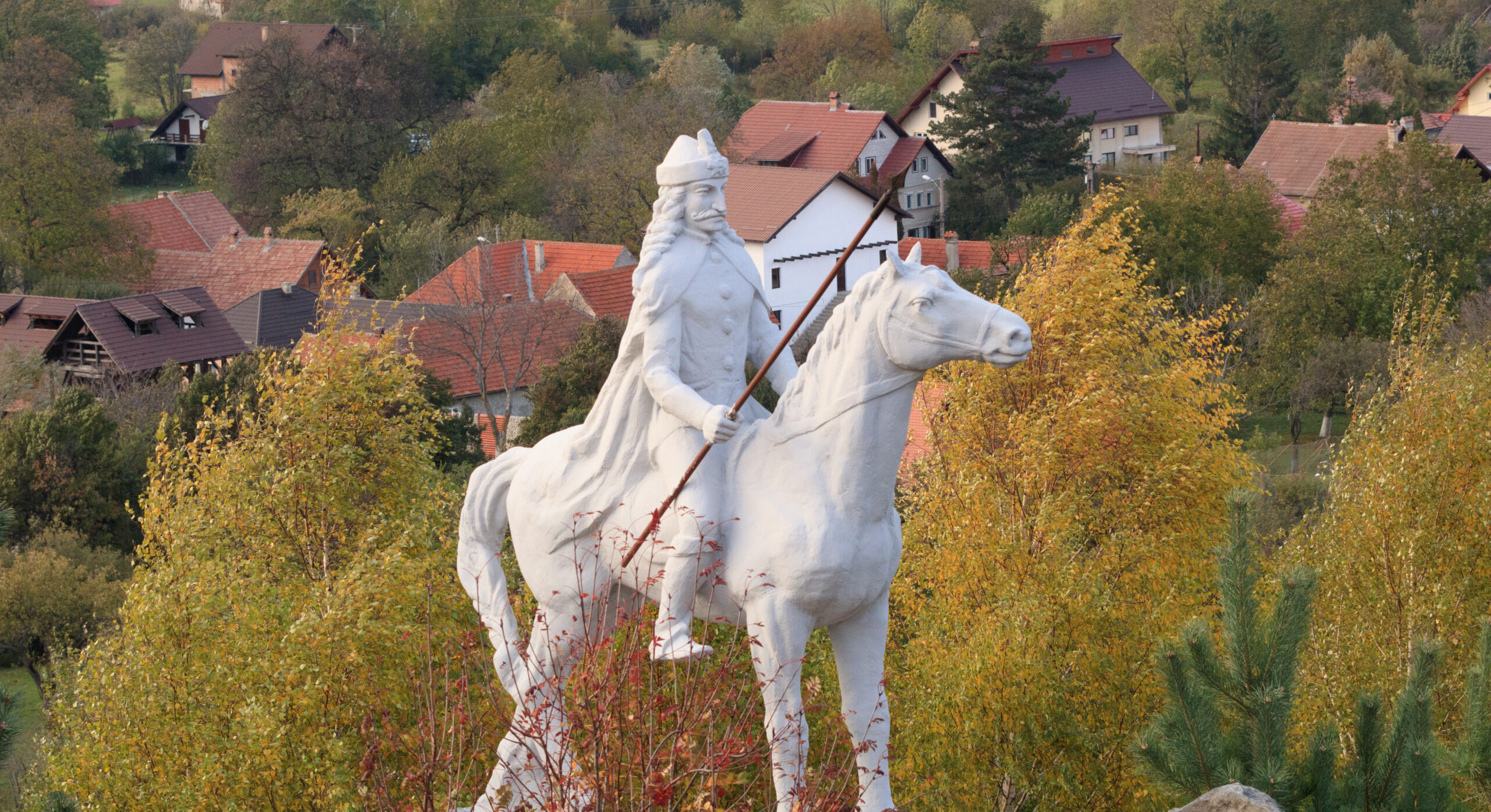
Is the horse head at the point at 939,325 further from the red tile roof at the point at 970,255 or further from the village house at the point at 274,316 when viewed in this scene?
the red tile roof at the point at 970,255

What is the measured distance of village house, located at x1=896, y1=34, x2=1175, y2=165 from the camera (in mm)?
78875

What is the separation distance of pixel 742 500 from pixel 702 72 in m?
82.9

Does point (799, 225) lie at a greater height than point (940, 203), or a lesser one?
greater

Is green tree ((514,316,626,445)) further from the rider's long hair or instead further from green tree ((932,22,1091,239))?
green tree ((932,22,1091,239))

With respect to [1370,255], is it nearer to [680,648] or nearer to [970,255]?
[970,255]

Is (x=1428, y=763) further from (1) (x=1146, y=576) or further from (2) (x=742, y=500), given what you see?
(1) (x=1146, y=576)

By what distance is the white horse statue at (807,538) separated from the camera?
812cm

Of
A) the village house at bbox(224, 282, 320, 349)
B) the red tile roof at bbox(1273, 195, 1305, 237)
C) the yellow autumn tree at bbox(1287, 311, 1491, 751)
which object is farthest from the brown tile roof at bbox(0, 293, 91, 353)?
the yellow autumn tree at bbox(1287, 311, 1491, 751)

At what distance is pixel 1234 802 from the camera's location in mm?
8297

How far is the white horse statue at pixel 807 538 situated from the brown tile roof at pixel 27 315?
4105cm

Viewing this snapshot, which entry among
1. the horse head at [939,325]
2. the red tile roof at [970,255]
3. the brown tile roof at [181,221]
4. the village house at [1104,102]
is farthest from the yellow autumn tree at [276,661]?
the village house at [1104,102]

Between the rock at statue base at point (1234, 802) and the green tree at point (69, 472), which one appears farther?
the green tree at point (69, 472)

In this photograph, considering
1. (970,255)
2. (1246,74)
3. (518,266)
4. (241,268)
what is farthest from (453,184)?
(1246,74)

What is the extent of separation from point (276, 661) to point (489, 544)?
321 cm
